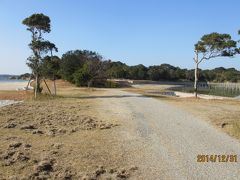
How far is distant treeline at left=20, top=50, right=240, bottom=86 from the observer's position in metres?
36.7

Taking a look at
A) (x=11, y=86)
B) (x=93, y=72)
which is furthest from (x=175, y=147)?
(x=11, y=86)

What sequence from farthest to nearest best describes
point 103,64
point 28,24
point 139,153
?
point 103,64
point 28,24
point 139,153

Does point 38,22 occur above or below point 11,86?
above

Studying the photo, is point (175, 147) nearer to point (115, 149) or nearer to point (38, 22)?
point (115, 149)

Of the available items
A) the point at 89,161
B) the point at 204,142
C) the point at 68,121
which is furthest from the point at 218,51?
the point at 89,161

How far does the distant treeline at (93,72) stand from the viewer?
120ft

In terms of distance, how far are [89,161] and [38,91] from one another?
26.4 metres

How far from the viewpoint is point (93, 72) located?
59594mm

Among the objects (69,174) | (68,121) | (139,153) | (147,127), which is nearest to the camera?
(69,174)

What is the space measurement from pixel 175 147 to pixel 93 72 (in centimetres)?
5102

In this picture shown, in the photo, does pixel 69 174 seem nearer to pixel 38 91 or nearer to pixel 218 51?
pixel 38 91

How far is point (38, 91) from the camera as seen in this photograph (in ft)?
109

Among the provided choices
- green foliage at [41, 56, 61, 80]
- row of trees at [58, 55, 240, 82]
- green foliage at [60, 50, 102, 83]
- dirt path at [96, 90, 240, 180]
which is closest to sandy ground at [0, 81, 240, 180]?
dirt path at [96, 90, 240, 180]

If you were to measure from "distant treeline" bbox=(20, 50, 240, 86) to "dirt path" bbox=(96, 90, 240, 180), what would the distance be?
21584 mm
